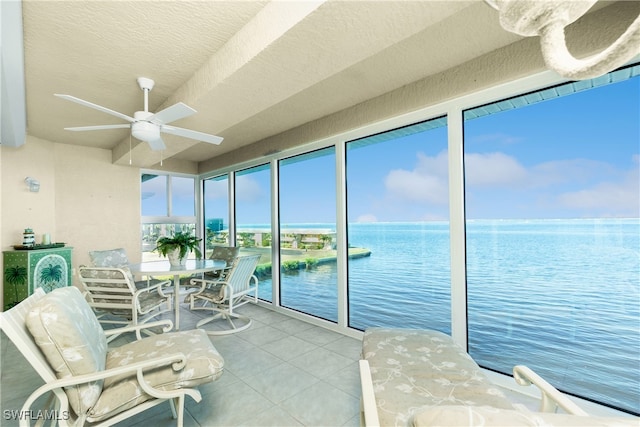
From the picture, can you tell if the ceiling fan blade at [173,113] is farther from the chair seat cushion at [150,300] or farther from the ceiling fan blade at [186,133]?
the chair seat cushion at [150,300]

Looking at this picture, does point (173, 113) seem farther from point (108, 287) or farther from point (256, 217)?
point (256, 217)

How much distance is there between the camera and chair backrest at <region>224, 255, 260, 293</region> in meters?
3.25

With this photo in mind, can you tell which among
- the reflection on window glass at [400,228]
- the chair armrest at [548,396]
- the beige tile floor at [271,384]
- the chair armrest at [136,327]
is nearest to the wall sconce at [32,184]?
the beige tile floor at [271,384]

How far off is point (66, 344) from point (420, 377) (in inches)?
66.2

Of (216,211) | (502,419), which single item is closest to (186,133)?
(502,419)

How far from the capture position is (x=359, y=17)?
143 centimetres

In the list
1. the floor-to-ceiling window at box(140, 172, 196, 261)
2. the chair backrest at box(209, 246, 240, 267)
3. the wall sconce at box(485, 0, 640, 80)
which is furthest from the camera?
the floor-to-ceiling window at box(140, 172, 196, 261)

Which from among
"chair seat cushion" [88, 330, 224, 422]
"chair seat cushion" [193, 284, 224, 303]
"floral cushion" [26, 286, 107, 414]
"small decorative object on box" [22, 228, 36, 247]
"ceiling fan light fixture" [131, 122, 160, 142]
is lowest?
"chair seat cushion" [193, 284, 224, 303]

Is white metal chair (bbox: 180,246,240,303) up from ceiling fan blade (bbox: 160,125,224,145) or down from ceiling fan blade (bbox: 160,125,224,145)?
down

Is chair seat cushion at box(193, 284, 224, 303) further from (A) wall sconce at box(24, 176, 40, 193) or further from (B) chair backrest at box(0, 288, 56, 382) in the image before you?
(A) wall sconce at box(24, 176, 40, 193)

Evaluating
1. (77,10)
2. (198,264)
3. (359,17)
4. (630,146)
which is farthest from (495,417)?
(198,264)

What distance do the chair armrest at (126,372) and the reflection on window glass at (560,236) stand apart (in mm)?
2256

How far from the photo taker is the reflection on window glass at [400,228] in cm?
281

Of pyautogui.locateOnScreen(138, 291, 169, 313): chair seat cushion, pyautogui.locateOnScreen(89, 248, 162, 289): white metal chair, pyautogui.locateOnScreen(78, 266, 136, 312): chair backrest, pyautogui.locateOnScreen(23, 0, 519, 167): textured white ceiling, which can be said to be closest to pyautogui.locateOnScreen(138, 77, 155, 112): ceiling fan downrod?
pyautogui.locateOnScreen(23, 0, 519, 167): textured white ceiling
